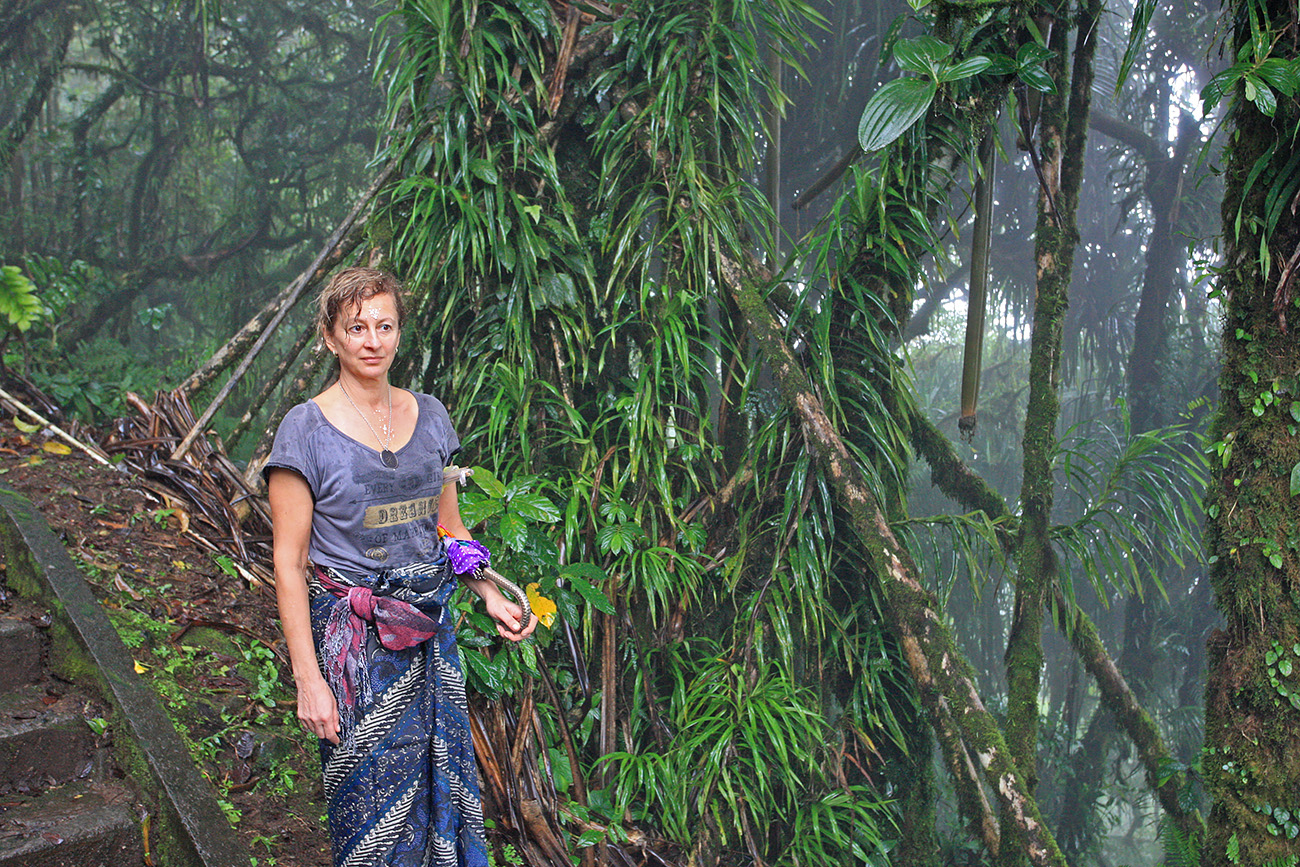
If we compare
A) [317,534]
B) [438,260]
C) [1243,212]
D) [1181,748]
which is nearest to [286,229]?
[438,260]

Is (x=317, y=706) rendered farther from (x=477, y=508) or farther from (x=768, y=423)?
(x=768, y=423)

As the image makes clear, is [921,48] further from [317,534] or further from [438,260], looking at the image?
[317,534]

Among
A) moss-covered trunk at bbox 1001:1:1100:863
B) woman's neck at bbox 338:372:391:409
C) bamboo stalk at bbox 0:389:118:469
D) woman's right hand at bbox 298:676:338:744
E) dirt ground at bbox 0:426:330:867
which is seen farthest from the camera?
bamboo stalk at bbox 0:389:118:469

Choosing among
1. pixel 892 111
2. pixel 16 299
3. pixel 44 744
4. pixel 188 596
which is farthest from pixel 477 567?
pixel 16 299

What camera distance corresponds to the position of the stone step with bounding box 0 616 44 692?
1.89 meters

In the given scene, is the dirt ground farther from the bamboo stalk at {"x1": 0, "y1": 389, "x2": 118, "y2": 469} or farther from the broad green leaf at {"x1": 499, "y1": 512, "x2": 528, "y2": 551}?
the broad green leaf at {"x1": 499, "y1": 512, "x2": 528, "y2": 551}

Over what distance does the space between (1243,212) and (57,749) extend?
109 inches

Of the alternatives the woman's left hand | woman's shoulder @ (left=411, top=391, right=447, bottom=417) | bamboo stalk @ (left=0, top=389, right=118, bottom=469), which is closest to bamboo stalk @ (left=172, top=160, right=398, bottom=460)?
bamboo stalk @ (left=0, top=389, right=118, bottom=469)

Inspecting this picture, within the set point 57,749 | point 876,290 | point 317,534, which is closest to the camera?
point 317,534

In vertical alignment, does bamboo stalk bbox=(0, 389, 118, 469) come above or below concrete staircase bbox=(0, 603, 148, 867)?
above

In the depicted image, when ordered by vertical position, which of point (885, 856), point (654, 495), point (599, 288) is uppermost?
point (599, 288)

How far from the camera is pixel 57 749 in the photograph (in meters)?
1.74

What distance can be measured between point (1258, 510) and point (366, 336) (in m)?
1.87

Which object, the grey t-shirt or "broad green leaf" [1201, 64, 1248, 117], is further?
"broad green leaf" [1201, 64, 1248, 117]
